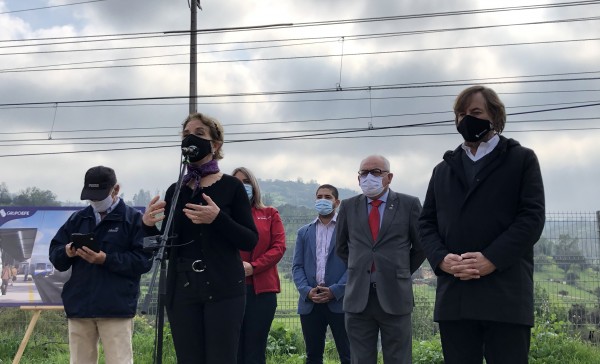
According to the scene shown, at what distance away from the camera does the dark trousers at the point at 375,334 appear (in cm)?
520

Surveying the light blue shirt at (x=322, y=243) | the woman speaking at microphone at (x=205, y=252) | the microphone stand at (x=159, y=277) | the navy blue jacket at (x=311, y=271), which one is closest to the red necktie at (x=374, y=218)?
the navy blue jacket at (x=311, y=271)

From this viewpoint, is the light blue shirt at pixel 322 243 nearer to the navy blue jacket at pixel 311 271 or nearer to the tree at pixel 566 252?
the navy blue jacket at pixel 311 271

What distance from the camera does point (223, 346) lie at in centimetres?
375

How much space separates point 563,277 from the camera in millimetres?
8625

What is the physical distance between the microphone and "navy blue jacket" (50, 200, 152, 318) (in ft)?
5.37

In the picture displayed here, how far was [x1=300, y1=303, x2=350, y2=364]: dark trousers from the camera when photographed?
6.15 metres

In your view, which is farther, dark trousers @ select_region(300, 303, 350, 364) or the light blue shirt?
the light blue shirt

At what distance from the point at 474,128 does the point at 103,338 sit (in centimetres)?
334

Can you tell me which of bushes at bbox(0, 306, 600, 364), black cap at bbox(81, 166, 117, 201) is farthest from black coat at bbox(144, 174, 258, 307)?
bushes at bbox(0, 306, 600, 364)

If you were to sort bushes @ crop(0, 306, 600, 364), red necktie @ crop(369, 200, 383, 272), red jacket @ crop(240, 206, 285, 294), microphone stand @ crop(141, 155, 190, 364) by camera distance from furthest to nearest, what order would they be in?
1. bushes @ crop(0, 306, 600, 364)
2. red jacket @ crop(240, 206, 285, 294)
3. red necktie @ crop(369, 200, 383, 272)
4. microphone stand @ crop(141, 155, 190, 364)

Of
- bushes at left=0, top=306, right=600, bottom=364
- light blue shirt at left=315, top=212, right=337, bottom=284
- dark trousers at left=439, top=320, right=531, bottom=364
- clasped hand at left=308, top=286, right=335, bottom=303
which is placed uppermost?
light blue shirt at left=315, top=212, right=337, bottom=284

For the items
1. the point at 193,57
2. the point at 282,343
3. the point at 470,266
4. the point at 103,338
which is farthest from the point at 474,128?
the point at 193,57

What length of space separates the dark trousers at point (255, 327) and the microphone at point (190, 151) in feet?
7.81

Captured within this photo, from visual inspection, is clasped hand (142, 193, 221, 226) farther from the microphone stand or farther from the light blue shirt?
the light blue shirt
